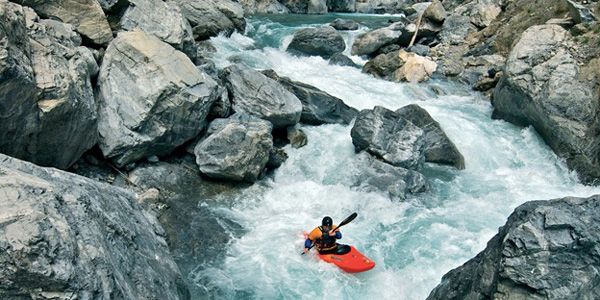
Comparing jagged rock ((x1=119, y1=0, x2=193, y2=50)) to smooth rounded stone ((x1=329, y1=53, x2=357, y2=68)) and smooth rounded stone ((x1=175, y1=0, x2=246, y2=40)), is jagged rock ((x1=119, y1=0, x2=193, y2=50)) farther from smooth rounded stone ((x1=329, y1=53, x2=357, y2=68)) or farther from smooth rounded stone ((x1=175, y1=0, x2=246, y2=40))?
smooth rounded stone ((x1=329, y1=53, x2=357, y2=68))

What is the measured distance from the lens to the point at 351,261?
8453mm

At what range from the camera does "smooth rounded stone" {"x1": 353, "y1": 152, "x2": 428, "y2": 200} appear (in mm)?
10891

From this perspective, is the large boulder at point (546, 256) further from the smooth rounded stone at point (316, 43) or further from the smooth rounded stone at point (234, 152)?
the smooth rounded stone at point (316, 43)

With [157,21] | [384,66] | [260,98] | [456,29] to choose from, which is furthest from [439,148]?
[456,29]

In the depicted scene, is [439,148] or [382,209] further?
[439,148]

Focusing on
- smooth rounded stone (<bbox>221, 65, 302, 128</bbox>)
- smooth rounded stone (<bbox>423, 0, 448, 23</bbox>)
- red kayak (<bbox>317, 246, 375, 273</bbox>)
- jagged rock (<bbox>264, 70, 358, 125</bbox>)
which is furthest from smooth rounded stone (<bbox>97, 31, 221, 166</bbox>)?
smooth rounded stone (<bbox>423, 0, 448, 23</bbox>)

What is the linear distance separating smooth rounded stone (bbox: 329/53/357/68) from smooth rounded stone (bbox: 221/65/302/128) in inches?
281

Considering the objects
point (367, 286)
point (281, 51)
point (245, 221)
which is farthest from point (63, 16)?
point (281, 51)

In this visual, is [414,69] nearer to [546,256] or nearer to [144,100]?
[144,100]

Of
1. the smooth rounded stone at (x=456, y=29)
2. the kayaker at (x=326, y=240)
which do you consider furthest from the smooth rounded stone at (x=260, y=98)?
the smooth rounded stone at (x=456, y=29)

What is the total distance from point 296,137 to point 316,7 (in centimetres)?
2874

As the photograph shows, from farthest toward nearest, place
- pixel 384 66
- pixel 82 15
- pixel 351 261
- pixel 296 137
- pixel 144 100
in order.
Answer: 1. pixel 384 66
2. pixel 296 137
3. pixel 82 15
4. pixel 144 100
5. pixel 351 261

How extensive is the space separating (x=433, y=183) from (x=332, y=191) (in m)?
2.62

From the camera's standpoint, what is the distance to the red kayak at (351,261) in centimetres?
831
